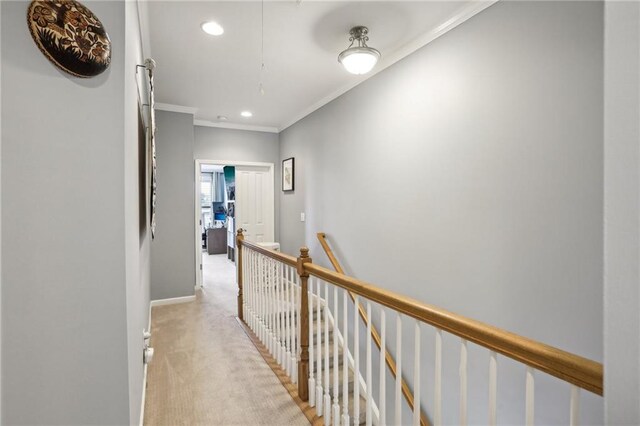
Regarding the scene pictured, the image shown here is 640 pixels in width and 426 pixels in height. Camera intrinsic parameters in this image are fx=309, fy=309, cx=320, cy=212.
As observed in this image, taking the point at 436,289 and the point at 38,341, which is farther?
the point at 436,289

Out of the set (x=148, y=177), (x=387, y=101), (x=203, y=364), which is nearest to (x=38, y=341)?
(x=148, y=177)

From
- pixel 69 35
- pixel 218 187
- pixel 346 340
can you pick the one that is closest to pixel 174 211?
pixel 346 340

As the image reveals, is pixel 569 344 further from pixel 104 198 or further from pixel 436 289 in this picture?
pixel 104 198

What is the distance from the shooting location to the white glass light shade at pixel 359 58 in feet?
7.64

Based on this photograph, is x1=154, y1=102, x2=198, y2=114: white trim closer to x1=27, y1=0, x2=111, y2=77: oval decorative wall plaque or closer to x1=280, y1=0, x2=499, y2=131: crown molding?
x1=280, y1=0, x2=499, y2=131: crown molding

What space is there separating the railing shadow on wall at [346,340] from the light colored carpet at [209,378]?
0.59 ft

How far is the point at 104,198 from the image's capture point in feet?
3.42

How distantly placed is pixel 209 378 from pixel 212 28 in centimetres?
269

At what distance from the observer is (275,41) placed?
2.55m

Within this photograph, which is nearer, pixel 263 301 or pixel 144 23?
pixel 144 23

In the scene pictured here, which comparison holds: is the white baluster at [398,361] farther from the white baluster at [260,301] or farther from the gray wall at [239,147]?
the gray wall at [239,147]

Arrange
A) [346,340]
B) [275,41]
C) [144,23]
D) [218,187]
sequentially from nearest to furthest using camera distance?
1. [346,340]
2. [144,23]
3. [275,41]
4. [218,187]

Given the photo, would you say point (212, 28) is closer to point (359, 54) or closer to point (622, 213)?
point (359, 54)

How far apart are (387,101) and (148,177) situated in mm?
2114
